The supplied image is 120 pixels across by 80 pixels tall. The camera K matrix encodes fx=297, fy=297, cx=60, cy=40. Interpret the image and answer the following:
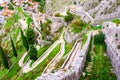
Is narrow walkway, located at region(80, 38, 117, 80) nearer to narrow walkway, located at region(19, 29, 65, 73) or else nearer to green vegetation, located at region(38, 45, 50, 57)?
narrow walkway, located at region(19, 29, 65, 73)

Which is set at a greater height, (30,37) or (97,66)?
(97,66)

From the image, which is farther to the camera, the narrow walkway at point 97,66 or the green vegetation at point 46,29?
the green vegetation at point 46,29

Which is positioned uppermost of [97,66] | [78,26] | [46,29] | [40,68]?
[78,26]

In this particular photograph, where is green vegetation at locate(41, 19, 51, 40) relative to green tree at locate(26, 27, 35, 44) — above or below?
above

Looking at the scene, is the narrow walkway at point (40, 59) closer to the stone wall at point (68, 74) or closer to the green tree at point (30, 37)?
the green tree at point (30, 37)

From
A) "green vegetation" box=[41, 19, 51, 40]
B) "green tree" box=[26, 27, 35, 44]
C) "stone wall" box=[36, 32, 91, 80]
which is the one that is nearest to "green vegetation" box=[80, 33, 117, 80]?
"stone wall" box=[36, 32, 91, 80]

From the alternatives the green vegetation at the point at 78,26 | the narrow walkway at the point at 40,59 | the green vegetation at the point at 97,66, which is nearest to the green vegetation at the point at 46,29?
the narrow walkway at the point at 40,59

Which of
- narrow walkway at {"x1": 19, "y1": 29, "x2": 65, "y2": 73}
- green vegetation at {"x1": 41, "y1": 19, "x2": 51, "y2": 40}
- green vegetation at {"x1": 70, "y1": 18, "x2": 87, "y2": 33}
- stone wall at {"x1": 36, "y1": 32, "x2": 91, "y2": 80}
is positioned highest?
stone wall at {"x1": 36, "y1": 32, "x2": 91, "y2": 80}

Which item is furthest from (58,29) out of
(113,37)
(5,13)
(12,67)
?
(5,13)

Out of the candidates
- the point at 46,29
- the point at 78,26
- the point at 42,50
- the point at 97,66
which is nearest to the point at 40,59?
the point at 42,50

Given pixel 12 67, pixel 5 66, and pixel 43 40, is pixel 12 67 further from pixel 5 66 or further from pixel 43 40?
pixel 43 40

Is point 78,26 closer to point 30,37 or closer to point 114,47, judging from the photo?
point 30,37

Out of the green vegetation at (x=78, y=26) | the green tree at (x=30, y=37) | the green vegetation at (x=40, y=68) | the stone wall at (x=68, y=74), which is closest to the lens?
the stone wall at (x=68, y=74)
